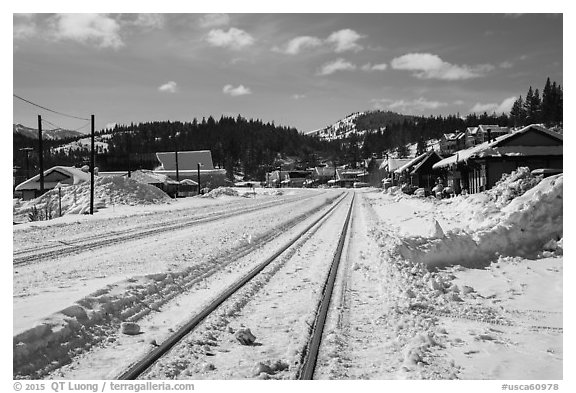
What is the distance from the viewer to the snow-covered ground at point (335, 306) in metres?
5.61

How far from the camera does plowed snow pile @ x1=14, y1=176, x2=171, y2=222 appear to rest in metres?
38.6

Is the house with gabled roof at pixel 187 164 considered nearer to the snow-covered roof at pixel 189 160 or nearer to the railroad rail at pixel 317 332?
the snow-covered roof at pixel 189 160

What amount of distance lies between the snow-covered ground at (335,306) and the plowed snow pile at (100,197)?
80.2 ft

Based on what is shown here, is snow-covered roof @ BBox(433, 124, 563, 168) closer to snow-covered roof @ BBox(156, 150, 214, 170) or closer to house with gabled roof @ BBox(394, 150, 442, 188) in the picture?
house with gabled roof @ BBox(394, 150, 442, 188)

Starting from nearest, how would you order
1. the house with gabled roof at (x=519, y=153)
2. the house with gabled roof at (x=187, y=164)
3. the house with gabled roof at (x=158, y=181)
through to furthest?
the house with gabled roof at (x=519, y=153), the house with gabled roof at (x=158, y=181), the house with gabled roof at (x=187, y=164)

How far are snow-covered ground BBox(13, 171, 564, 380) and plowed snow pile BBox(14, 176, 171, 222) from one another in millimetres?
24443

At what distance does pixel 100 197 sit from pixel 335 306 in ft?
117

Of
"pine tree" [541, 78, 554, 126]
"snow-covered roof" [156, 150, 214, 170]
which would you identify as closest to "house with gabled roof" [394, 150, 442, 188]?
"pine tree" [541, 78, 554, 126]

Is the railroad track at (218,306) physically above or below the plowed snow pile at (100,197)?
below

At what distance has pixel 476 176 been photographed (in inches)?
1489

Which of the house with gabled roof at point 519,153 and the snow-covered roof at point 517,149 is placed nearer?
the snow-covered roof at point 517,149

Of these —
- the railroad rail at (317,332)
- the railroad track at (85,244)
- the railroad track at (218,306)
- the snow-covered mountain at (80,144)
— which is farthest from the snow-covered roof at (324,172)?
the railroad rail at (317,332)

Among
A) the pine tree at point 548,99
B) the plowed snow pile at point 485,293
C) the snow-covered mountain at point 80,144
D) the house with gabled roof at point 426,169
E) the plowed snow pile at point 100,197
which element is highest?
the snow-covered mountain at point 80,144
